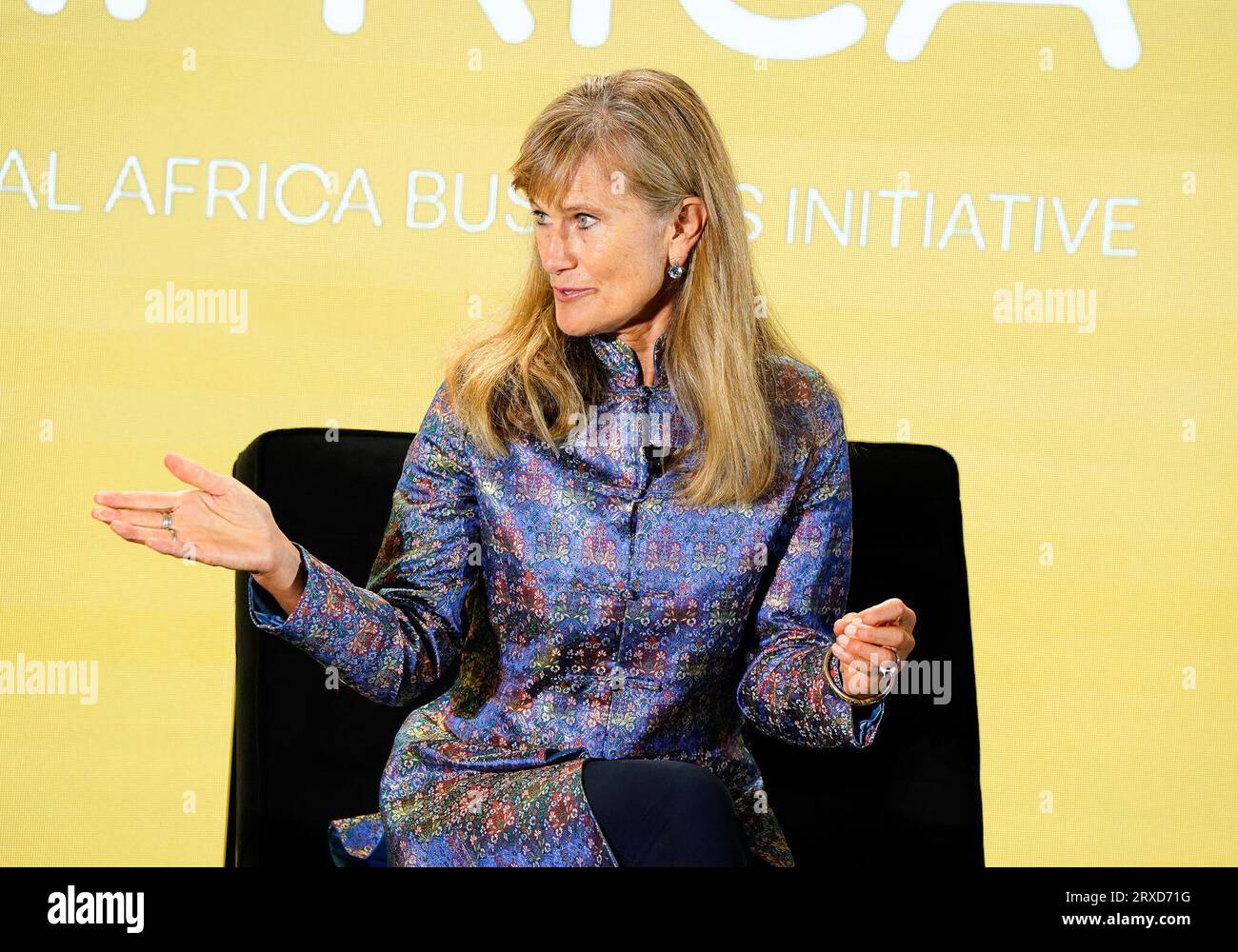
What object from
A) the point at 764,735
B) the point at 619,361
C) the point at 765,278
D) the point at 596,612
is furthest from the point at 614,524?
the point at 765,278

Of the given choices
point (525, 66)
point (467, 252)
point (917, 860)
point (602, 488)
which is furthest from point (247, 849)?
point (525, 66)

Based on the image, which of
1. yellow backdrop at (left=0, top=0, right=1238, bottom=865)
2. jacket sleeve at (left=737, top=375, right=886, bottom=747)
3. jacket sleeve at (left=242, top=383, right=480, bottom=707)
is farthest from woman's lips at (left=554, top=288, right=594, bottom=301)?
yellow backdrop at (left=0, top=0, right=1238, bottom=865)

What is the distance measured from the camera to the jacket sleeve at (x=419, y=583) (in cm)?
173

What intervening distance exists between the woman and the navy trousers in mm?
216

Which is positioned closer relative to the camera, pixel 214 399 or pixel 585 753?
pixel 585 753

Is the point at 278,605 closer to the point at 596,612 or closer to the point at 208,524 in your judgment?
the point at 208,524

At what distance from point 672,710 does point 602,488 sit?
0.28 metres

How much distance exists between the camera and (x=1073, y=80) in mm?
2953

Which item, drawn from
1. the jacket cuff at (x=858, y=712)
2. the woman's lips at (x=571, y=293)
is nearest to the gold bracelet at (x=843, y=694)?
the jacket cuff at (x=858, y=712)

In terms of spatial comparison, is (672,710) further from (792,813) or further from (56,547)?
(56,547)

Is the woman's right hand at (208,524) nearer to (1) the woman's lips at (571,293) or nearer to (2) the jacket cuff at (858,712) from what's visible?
(1) the woman's lips at (571,293)

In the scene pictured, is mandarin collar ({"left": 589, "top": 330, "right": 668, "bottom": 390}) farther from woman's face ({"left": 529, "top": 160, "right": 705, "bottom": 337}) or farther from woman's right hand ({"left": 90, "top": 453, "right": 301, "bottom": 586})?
woman's right hand ({"left": 90, "top": 453, "right": 301, "bottom": 586})

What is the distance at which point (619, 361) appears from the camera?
193 cm

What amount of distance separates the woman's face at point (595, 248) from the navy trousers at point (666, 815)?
22.5 inches
